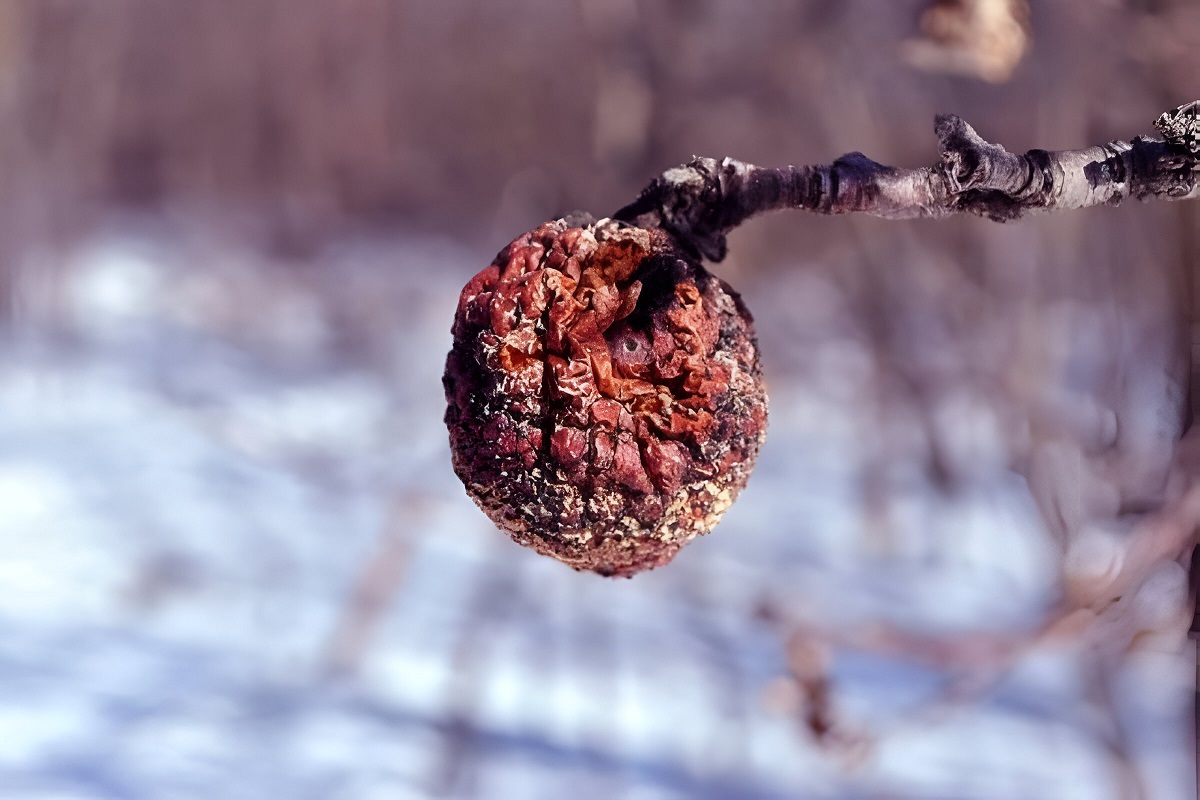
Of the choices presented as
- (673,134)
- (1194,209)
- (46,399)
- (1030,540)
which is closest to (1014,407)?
(1030,540)

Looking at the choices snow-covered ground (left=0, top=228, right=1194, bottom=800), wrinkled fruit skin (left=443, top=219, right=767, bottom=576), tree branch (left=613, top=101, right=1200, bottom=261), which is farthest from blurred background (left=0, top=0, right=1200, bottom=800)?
wrinkled fruit skin (left=443, top=219, right=767, bottom=576)

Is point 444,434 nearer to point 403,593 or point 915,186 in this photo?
point 403,593

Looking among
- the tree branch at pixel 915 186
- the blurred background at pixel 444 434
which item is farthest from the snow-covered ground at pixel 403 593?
the tree branch at pixel 915 186

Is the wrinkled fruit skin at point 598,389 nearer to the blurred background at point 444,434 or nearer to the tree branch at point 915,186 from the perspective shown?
the tree branch at point 915,186

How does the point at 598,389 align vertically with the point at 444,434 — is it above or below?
below

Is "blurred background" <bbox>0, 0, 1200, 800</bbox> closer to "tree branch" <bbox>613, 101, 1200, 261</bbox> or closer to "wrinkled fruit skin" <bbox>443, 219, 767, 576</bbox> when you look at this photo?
"tree branch" <bbox>613, 101, 1200, 261</bbox>

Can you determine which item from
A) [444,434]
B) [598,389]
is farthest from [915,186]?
[444,434]
